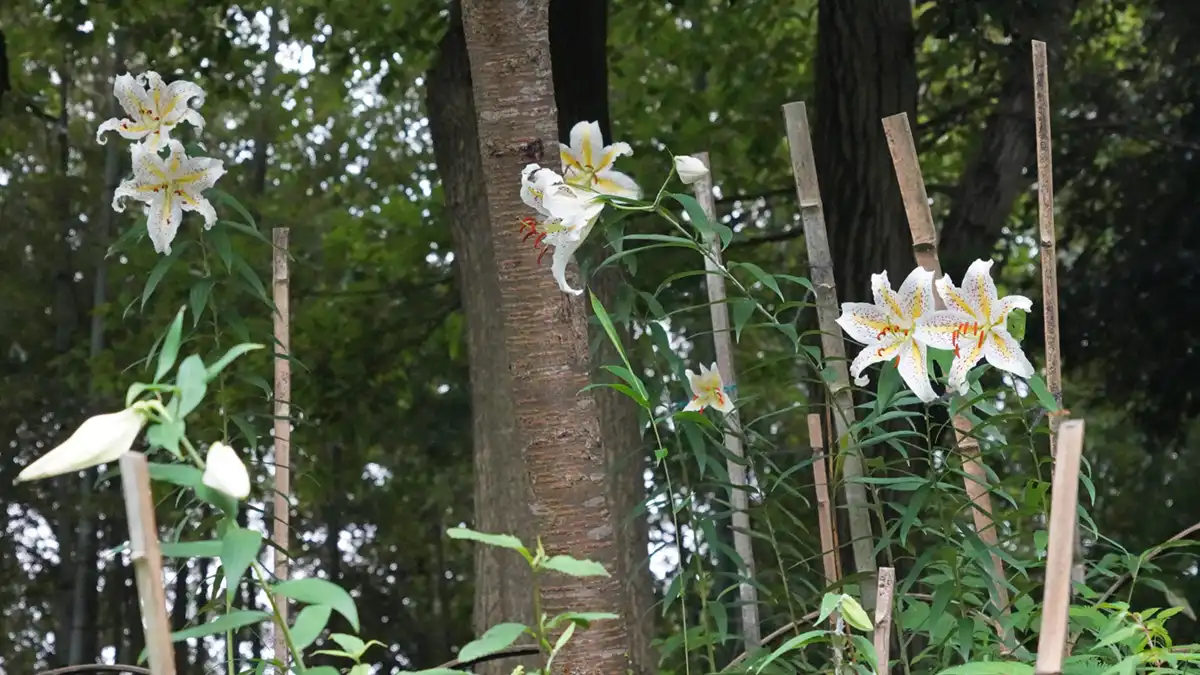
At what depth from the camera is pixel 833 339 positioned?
49.0 inches

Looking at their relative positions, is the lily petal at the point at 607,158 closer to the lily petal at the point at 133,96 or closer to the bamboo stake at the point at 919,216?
the bamboo stake at the point at 919,216

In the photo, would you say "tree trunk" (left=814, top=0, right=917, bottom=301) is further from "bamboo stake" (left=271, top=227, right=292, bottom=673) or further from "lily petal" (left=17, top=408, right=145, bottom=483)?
"lily petal" (left=17, top=408, right=145, bottom=483)

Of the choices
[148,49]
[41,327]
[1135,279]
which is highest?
[148,49]

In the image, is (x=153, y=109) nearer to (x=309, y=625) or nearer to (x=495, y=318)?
(x=309, y=625)

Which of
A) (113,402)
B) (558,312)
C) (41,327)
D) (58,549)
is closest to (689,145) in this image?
(558,312)

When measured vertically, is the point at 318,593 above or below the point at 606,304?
below

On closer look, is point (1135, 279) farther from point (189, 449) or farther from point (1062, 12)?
point (189, 449)

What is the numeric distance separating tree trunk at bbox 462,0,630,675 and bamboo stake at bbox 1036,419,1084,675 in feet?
1.64

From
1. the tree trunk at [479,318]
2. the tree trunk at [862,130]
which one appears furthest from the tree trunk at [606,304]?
the tree trunk at [862,130]

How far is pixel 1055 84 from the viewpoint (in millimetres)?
4379

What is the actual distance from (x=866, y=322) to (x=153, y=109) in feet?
2.33

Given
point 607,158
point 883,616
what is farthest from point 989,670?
point 607,158

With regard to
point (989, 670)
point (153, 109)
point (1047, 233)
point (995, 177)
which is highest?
point (995, 177)

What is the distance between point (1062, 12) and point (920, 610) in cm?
315
